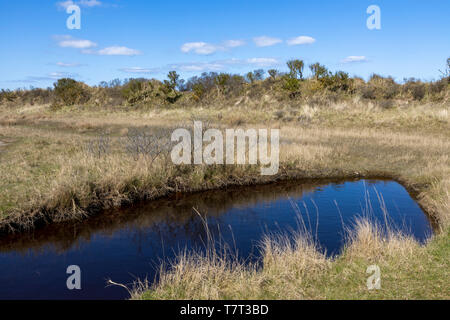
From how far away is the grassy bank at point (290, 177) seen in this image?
17.1ft

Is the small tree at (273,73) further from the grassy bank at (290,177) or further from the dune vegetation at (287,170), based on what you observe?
the grassy bank at (290,177)

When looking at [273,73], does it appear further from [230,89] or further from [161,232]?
[161,232]

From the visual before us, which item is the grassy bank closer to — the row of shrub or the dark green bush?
the row of shrub

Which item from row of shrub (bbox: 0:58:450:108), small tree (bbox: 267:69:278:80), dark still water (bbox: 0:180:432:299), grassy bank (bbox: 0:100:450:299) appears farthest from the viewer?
small tree (bbox: 267:69:278:80)

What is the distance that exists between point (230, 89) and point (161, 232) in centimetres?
3684

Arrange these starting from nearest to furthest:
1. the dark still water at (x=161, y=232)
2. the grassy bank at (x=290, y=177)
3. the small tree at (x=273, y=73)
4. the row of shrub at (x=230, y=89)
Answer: the grassy bank at (x=290, y=177) → the dark still water at (x=161, y=232) → the row of shrub at (x=230, y=89) → the small tree at (x=273, y=73)

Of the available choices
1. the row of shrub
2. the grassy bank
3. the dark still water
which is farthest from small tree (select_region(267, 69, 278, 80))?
the dark still water

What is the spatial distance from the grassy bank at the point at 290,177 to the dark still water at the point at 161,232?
62 cm

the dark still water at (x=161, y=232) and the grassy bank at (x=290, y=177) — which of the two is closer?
the grassy bank at (x=290, y=177)

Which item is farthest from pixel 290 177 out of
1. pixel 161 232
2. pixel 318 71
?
pixel 318 71

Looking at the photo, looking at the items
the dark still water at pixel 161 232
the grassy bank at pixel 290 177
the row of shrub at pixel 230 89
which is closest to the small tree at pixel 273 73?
the row of shrub at pixel 230 89

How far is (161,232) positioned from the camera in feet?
30.5

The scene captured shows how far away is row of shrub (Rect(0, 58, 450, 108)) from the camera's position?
3569cm

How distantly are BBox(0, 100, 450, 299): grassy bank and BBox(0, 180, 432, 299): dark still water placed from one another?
62cm
